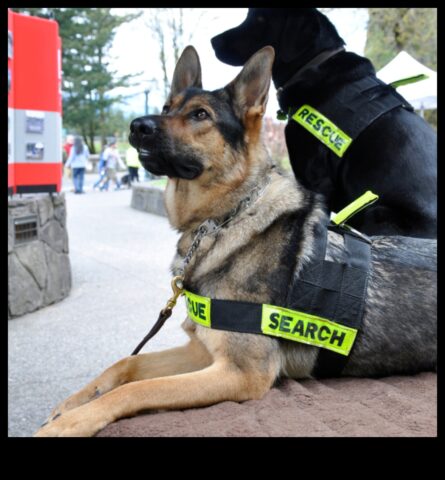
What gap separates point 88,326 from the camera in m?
6.33

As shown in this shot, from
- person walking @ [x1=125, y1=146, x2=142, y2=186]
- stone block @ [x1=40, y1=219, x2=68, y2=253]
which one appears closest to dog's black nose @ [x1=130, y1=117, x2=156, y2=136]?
stone block @ [x1=40, y1=219, x2=68, y2=253]

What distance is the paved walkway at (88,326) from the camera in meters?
4.76

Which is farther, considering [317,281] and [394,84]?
[394,84]

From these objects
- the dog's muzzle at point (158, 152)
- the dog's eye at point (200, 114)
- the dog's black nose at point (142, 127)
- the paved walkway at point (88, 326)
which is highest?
the dog's eye at point (200, 114)

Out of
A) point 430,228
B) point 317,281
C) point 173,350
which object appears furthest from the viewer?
point 430,228

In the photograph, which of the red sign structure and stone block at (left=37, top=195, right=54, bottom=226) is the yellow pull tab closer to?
the red sign structure

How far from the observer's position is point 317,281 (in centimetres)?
252

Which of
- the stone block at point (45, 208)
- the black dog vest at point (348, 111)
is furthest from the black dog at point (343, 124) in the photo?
the stone block at point (45, 208)

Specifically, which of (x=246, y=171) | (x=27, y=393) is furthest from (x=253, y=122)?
(x=27, y=393)

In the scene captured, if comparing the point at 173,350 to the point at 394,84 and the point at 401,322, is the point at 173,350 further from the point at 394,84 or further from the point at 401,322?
the point at 394,84

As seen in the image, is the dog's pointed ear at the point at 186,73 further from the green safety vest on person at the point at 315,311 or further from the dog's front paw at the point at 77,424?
the dog's front paw at the point at 77,424

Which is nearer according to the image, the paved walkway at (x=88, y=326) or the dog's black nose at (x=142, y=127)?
the dog's black nose at (x=142, y=127)

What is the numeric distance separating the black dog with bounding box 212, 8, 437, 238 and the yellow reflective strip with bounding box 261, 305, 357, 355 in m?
1.00
